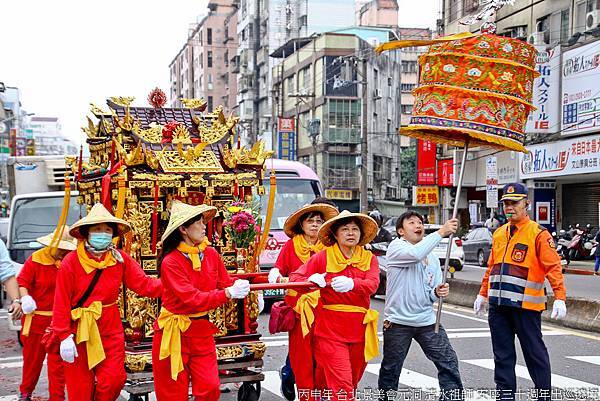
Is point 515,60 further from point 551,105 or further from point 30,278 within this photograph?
point 551,105

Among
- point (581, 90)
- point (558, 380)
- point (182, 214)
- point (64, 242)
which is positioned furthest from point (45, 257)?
point (581, 90)

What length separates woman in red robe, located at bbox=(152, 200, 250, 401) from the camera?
556 cm

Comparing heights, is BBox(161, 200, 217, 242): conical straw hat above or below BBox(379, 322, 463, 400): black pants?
above

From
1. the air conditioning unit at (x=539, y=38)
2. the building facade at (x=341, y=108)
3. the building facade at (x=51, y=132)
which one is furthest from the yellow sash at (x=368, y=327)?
the building facade at (x=51, y=132)

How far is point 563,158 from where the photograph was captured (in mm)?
24500

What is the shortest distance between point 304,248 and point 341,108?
143 ft

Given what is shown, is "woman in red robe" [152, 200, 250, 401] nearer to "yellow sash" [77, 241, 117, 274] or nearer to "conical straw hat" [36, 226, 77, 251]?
"yellow sash" [77, 241, 117, 274]

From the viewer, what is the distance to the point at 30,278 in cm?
707

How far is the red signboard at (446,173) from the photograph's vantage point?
33.6 metres

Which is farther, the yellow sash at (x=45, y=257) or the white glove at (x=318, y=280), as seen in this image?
the yellow sash at (x=45, y=257)

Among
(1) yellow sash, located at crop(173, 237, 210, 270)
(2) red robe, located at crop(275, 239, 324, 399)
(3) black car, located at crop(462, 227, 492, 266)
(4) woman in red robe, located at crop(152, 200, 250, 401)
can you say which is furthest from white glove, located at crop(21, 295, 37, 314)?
(3) black car, located at crop(462, 227, 492, 266)

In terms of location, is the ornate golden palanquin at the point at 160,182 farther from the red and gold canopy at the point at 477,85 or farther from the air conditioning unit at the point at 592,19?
the air conditioning unit at the point at 592,19

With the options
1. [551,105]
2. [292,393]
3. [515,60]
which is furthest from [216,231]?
[551,105]

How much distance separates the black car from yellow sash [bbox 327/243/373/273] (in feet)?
68.5
